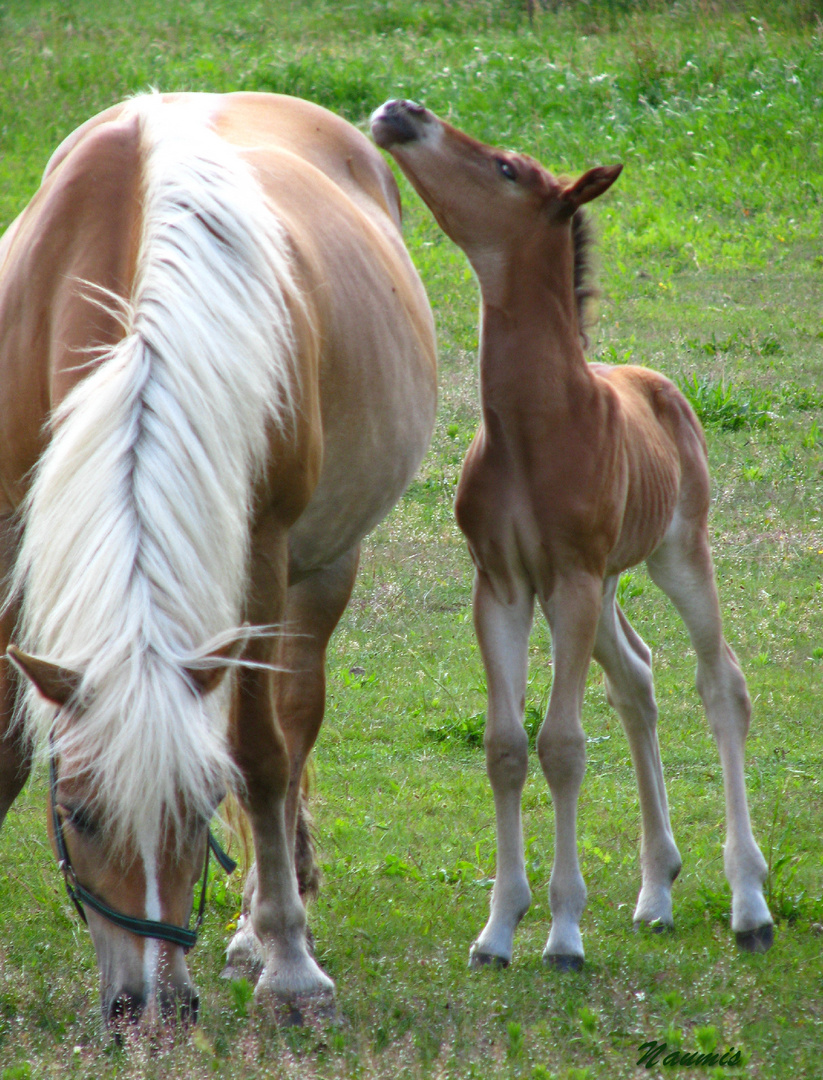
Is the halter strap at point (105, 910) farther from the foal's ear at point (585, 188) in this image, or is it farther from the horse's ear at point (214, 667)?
the foal's ear at point (585, 188)

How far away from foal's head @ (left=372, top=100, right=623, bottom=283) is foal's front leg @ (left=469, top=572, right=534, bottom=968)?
842 millimetres

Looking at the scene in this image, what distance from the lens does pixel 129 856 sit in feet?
7.17

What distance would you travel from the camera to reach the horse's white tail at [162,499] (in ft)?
6.93

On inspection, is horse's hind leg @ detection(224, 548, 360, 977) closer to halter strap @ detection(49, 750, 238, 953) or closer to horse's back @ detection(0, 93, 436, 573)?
horse's back @ detection(0, 93, 436, 573)

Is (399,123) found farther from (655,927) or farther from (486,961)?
(655,927)

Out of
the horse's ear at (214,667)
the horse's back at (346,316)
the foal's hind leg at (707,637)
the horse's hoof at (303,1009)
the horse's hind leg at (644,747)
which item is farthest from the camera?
the foal's hind leg at (707,637)

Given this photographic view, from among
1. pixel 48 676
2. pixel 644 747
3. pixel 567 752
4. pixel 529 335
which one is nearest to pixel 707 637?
pixel 644 747

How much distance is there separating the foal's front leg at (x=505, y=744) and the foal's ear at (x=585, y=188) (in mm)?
938

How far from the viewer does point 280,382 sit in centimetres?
264

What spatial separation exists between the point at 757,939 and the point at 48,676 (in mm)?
1995

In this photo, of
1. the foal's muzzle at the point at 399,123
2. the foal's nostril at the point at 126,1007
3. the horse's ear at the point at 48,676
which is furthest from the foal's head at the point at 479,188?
the foal's nostril at the point at 126,1007

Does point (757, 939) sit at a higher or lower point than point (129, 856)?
lower

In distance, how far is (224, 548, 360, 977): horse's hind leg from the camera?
137 inches

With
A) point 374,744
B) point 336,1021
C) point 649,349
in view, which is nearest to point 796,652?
point 374,744
